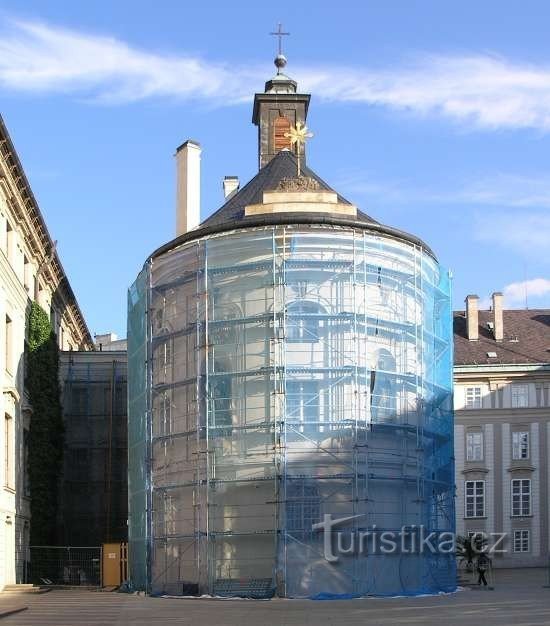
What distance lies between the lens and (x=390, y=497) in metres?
37.1

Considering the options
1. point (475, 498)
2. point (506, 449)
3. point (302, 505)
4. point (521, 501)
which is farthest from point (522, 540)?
point (302, 505)

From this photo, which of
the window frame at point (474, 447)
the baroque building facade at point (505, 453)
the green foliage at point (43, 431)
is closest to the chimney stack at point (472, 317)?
the baroque building facade at point (505, 453)

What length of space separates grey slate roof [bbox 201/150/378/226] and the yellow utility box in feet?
40.9

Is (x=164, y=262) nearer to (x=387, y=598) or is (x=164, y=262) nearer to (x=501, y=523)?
(x=387, y=598)

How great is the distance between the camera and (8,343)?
43.4 metres

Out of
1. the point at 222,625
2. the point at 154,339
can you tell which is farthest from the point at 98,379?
the point at 222,625

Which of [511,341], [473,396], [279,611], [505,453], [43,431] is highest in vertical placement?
[511,341]

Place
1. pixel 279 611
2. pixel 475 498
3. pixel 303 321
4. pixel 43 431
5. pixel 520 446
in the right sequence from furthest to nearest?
pixel 520 446
pixel 475 498
pixel 43 431
pixel 303 321
pixel 279 611

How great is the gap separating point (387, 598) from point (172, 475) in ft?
26.4

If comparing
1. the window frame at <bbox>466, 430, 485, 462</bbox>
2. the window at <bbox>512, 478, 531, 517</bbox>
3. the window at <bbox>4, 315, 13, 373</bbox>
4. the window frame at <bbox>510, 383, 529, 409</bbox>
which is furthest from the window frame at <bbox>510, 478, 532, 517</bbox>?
the window at <bbox>4, 315, 13, 373</bbox>

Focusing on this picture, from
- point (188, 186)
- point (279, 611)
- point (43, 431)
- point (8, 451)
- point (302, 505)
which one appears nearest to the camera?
point (279, 611)

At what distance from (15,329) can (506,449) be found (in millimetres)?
33798

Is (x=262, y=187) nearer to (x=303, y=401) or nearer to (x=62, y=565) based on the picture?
(x=303, y=401)

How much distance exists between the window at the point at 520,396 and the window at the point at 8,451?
35.0 meters
